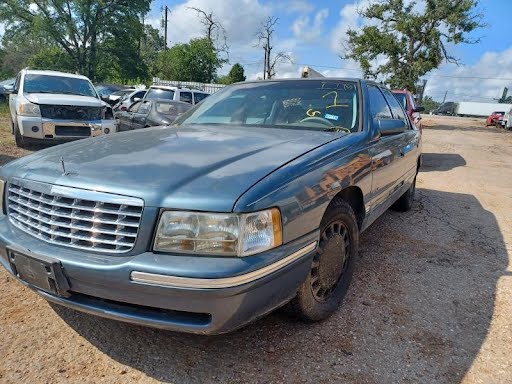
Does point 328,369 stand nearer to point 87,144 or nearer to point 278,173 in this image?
point 278,173

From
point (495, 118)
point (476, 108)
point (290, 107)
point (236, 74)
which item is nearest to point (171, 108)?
point (290, 107)

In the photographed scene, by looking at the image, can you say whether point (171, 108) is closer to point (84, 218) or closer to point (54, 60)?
point (84, 218)

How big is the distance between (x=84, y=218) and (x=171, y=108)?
7.18m

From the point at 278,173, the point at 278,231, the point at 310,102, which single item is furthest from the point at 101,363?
the point at 310,102

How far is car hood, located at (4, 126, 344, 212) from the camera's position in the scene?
1.83m

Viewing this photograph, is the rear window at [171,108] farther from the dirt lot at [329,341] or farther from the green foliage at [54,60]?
the green foliage at [54,60]

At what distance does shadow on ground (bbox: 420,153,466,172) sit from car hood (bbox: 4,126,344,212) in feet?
24.0

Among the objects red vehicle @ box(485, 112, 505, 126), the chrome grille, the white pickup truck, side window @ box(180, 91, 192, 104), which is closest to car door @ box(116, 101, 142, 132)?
the white pickup truck

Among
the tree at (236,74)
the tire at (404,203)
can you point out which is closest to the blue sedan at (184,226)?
the tire at (404,203)

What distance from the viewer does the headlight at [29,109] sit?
284 inches

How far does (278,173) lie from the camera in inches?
79.3

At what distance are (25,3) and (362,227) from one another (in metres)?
36.5

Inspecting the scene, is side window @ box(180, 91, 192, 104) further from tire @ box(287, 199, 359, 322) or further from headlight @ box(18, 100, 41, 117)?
tire @ box(287, 199, 359, 322)

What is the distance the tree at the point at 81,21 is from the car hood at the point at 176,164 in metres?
31.9
